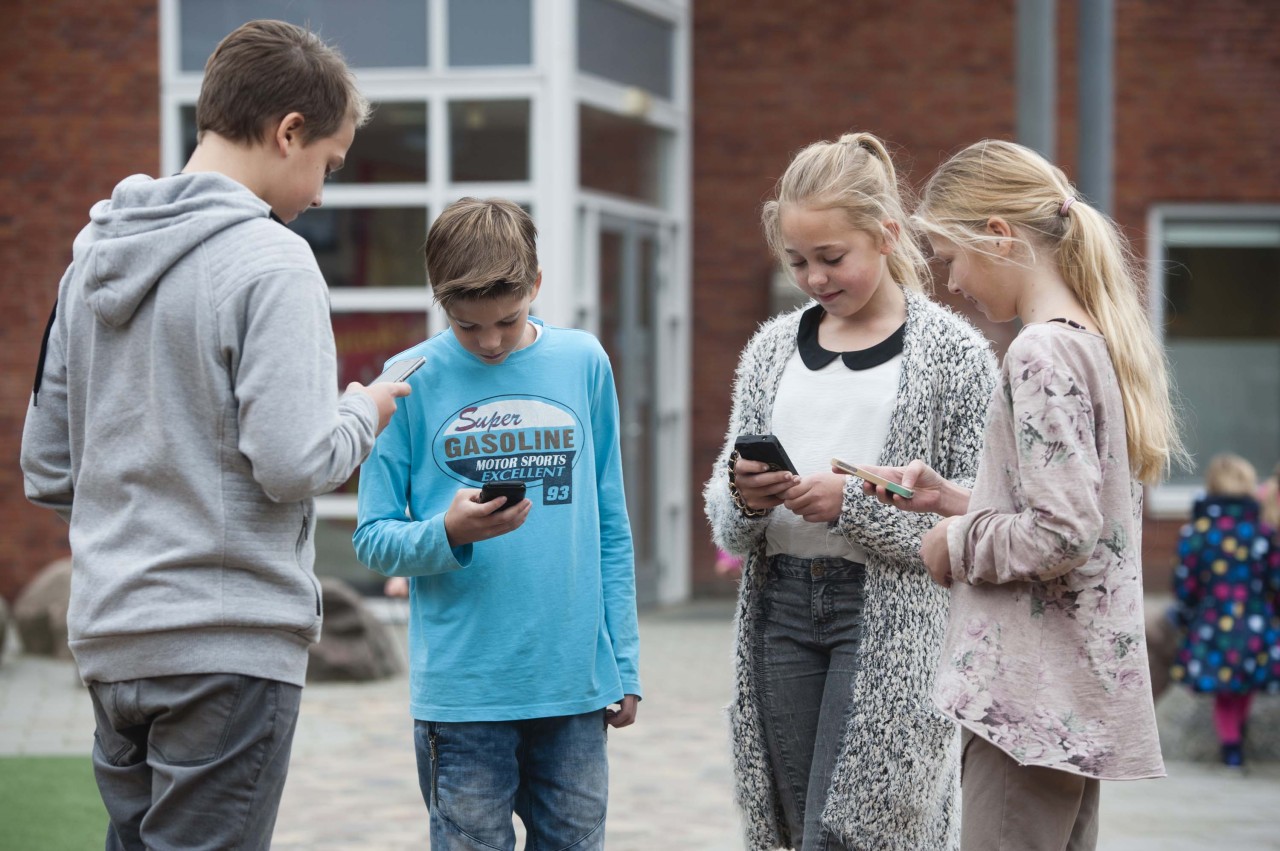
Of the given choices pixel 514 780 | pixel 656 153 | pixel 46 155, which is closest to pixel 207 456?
pixel 514 780

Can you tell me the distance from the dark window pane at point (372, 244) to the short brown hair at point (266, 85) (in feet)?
26.3

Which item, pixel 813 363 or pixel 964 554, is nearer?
pixel 964 554

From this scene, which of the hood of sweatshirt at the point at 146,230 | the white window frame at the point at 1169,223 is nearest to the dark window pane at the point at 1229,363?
the white window frame at the point at 1169,223

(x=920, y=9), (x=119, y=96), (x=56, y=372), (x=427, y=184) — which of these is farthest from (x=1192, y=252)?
(x=56, y=372)

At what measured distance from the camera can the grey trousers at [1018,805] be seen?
273cm

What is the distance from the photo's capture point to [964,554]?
109 inches

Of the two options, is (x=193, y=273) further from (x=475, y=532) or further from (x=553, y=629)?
(x=553, y=629)

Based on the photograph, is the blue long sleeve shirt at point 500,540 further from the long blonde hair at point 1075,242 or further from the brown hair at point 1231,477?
the brown hair at point 1231,477

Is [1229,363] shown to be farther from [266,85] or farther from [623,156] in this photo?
[266,85]

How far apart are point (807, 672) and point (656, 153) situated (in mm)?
9232

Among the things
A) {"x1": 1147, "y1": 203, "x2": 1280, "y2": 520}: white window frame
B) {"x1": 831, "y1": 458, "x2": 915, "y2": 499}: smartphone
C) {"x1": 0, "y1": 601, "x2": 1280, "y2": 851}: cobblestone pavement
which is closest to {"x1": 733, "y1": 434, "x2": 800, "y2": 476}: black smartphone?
{"x1": 831, "y1": 458, "x2": 915, "y2": 499}: smartphone

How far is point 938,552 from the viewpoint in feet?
9.26

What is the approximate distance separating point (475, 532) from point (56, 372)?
78cm

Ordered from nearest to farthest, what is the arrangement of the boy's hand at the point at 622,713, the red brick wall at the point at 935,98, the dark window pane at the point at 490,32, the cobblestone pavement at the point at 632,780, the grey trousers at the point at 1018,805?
the grey trousers at the point at 1018,805 → the boy's hand at the point at 622,713 → the cobblestone pavement at the point at 632,780 → the dark window pane at the point at 490,32 → the red brick wall at the point at 935,98
